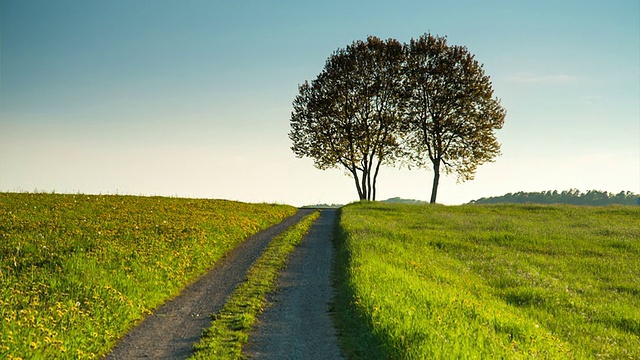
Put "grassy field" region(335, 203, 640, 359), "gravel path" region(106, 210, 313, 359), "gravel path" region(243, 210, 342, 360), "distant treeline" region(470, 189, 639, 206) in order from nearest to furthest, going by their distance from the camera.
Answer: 1. "grassy field" region(335, 203, 640, 359)
2. "gravel path" region(243, 210, 342, 360)
3. "gravel path" region(106, 210, 313, 359)
4. "distant treeline" region(470, 189, 639, 206)

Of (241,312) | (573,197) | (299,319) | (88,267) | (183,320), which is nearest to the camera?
(299,319)

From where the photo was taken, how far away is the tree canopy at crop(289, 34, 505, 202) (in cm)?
6172

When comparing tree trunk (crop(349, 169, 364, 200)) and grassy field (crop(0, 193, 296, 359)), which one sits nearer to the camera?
grassy field (crop(0, 193, 296, 359))

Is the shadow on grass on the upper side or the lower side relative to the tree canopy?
lower

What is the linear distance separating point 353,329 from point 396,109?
178 ft

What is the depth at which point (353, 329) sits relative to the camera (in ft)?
40.7

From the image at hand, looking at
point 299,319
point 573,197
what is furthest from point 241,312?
point 573,197

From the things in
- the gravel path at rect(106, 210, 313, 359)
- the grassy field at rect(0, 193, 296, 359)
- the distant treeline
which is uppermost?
the distant treeline

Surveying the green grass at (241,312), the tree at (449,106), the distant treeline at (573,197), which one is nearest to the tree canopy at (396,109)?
the tree at (449,106)

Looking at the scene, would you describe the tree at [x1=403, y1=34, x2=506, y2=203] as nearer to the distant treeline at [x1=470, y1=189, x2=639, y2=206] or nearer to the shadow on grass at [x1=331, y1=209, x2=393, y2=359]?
the distant treeline at [x1=470, y1=189, x2=639, y2=206]

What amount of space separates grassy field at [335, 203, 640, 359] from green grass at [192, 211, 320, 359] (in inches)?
99.8

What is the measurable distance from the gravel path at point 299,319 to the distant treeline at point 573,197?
6555 cm

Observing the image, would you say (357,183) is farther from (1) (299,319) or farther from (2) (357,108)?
(1) (299,319)

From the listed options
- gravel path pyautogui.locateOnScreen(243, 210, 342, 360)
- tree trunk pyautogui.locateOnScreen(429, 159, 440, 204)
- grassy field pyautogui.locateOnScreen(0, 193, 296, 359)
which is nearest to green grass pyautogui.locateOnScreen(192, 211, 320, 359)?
gravel path pyautogui.locateOnScreen(243, 210, 342, 360)
